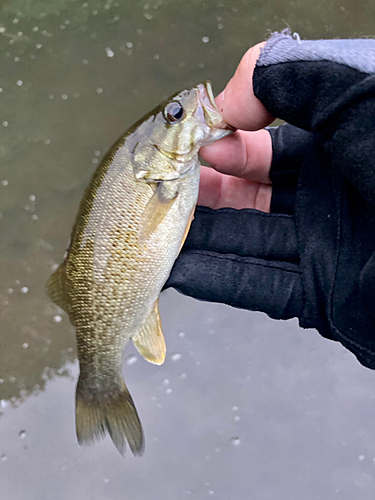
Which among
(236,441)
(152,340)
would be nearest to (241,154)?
(152,340)

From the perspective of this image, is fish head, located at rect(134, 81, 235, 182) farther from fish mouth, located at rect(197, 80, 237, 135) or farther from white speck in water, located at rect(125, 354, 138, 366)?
white speck in water, located at rect(125, 354, 138, 366)

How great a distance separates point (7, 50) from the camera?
2.05 meters

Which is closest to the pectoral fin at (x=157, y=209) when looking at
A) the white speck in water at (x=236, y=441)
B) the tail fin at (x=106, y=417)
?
the tail fin at (x=106, y=417)

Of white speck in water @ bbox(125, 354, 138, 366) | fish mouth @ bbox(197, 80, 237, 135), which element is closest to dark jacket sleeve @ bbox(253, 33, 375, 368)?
fish mouth @ bbox(197, 80, 237, 135)

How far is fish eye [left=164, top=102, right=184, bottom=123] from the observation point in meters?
1.09

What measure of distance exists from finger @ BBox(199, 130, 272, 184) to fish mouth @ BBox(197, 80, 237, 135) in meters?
0.07

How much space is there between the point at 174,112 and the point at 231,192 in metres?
0.42

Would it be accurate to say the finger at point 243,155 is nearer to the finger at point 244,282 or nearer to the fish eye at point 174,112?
the fish eye at point 174,112

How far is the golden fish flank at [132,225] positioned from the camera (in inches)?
42.9

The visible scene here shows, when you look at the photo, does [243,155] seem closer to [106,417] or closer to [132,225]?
[132,225]

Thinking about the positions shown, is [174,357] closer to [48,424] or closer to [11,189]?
[48,424]

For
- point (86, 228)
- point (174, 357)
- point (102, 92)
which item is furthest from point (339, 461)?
point (102, 92)

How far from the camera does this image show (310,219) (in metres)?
1.25

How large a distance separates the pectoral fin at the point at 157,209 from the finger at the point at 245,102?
246 millimetres
